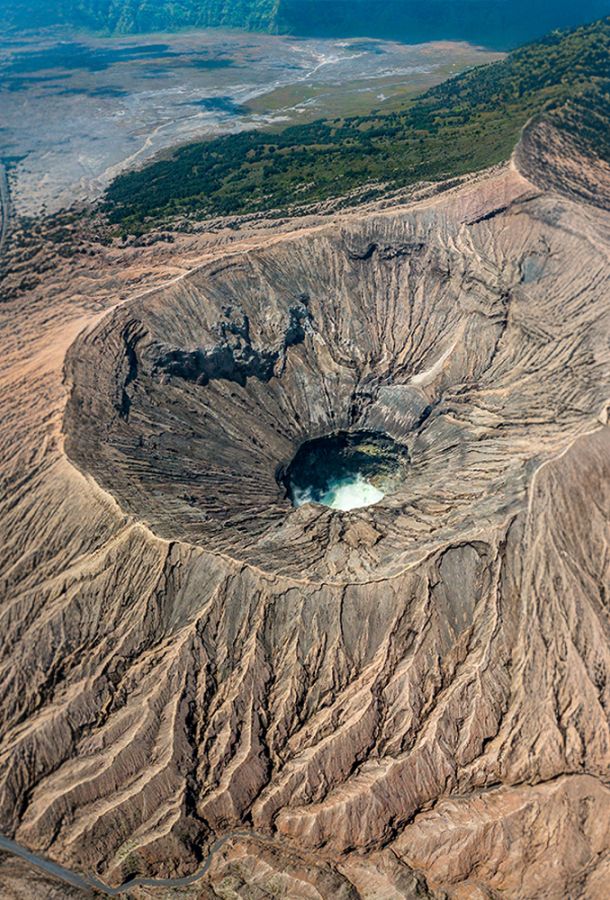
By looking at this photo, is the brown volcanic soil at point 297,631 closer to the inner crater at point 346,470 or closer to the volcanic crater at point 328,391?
the volcanic crater at point 328,391

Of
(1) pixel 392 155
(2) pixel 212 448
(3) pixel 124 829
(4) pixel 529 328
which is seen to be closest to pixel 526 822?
(3) pixel 124 829

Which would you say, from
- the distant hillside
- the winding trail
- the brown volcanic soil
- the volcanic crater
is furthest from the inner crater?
the distant hillside

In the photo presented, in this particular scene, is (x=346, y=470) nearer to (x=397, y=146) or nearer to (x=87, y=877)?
(x=87, y=877)

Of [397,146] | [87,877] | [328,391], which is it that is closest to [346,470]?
[328,391]

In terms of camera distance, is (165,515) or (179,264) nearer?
(165,515)

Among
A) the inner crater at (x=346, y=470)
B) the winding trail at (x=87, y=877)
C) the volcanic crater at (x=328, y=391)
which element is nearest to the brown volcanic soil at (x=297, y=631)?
the volcanic crater at (x=328, y=391)

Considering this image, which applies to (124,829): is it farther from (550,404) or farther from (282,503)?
(550,404)
